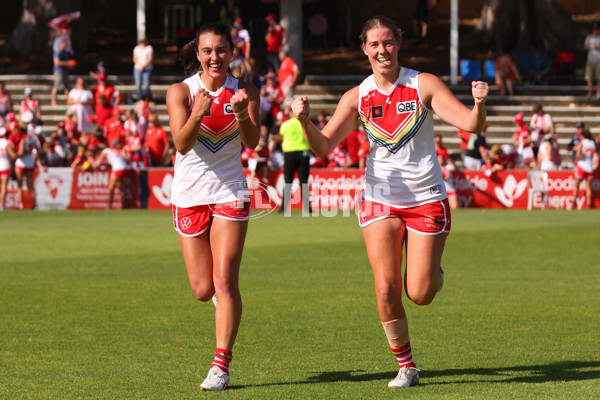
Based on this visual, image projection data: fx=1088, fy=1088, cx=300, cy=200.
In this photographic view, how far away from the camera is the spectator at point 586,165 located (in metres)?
22.3

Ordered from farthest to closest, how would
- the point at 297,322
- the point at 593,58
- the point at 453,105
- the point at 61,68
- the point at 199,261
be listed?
the point at 61,68, the point at 593,58, the point at 297,322, the point at 199,261, the point at 453,105

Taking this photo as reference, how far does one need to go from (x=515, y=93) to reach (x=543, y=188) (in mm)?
8141

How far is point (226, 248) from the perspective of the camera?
22.2ft

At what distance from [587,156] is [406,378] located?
16761 millimetres

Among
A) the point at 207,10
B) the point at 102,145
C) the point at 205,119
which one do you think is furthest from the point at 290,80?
the point at 205,119

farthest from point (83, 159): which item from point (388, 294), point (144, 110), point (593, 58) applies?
point (388, 294)

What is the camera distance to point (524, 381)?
6.85 metres

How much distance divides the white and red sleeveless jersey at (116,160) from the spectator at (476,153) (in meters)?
7.45

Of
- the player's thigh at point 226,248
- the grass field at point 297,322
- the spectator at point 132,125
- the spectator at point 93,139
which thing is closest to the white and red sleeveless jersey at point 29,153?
the spectator at point 93,139

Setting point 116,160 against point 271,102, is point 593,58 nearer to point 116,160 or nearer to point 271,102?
point 271,102

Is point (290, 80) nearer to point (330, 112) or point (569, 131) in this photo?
point (330, 112)

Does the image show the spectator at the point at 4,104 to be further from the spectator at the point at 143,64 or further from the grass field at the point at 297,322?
the grass field at the point at 297,322

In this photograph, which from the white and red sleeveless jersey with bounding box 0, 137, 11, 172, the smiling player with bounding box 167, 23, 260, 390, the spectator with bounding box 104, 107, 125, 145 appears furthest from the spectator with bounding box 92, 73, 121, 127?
the smiling player with bounding box 167, 23, 260, 390

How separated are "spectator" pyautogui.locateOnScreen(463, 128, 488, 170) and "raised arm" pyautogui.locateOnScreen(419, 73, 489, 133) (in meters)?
17.4
